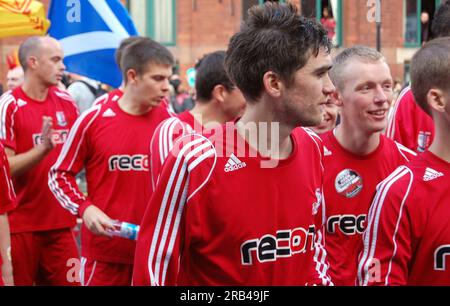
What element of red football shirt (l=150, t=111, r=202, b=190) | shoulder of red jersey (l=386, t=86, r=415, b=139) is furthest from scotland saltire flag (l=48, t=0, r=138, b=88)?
shoulder of red jersey (l=386, t=86, r=415, b=139)

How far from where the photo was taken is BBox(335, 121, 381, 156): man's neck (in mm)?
4672

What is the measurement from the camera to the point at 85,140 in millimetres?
6402

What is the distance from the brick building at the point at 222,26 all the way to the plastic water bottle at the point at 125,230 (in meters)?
16.6

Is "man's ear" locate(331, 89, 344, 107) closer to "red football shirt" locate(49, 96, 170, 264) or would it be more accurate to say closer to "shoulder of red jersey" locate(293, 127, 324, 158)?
"shoulder of red jersey" locate(293, 127, 324, 158)

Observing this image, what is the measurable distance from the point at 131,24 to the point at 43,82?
154cm

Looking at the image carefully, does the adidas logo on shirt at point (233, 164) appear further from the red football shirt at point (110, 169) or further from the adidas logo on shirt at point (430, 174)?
the red football shirt at point (110, 169)

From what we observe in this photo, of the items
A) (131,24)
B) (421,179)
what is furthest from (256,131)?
(131,24)

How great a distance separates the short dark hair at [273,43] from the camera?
3395 millimetres

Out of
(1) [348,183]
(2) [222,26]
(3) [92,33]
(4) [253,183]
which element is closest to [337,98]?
(1) [348,183]

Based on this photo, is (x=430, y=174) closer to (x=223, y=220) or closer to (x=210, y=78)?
(x=223, y=220)

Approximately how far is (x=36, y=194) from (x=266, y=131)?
423 centimetres

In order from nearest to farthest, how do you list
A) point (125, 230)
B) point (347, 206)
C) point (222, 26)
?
1. point (347, 206)
2. point (125, 230)
3. point (222, 26)

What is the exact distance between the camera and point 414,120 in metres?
5.39

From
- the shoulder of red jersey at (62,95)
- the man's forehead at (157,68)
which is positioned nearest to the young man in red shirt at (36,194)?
the shoulder of red jersey at (62,95)
